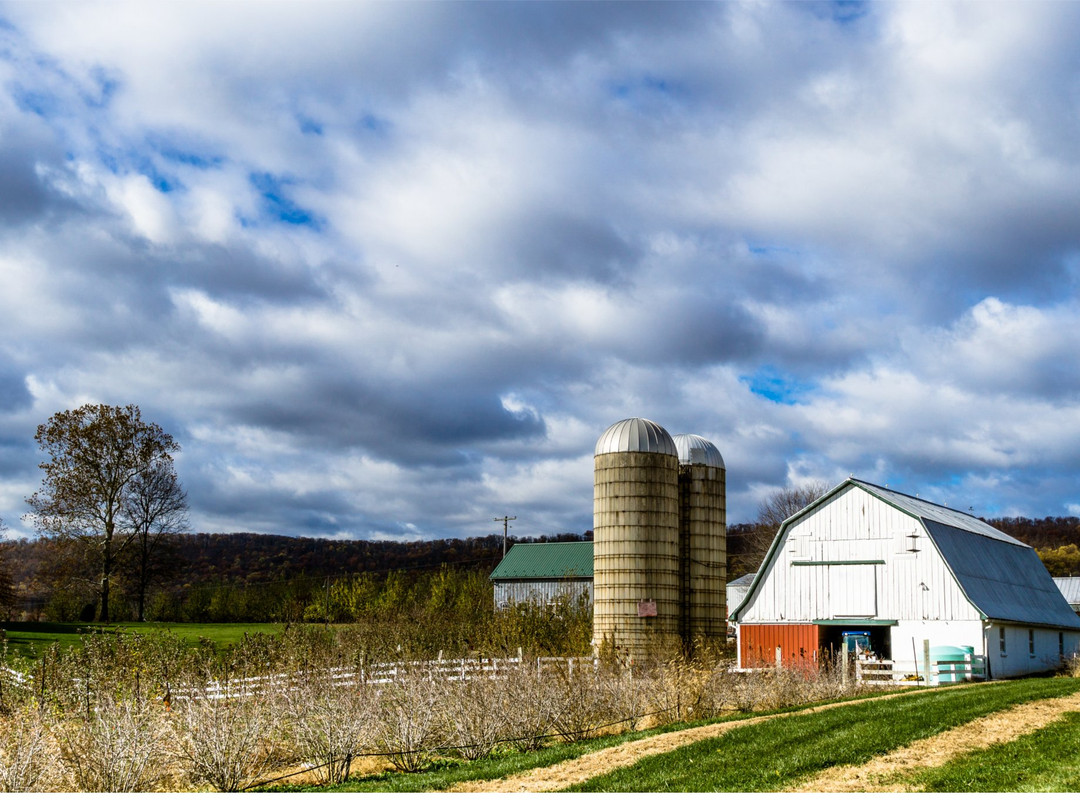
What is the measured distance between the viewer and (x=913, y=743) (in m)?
14.6

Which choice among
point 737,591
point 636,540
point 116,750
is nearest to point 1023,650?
point 636,540

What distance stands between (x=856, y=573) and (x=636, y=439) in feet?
25.7

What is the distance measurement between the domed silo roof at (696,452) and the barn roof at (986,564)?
11.4ft

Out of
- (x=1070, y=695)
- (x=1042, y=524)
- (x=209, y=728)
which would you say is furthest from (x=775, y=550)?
(x=1042, y=524)

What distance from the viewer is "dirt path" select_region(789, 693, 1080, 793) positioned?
1214 cm

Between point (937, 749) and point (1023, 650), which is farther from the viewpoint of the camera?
point (1023, 650)

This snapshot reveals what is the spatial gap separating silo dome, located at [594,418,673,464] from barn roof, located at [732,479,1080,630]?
451 cm

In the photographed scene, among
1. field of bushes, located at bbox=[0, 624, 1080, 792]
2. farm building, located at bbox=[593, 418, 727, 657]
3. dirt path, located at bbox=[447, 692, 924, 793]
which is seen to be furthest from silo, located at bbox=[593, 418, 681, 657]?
dirt path, located at bbox=[447, 692, 924, 793]

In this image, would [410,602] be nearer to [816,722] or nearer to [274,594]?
[274,594]

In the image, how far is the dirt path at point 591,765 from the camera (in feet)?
42.8

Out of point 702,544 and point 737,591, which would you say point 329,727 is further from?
point 737,591

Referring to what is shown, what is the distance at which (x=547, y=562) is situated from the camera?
6156cm

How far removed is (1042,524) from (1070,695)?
110 metres

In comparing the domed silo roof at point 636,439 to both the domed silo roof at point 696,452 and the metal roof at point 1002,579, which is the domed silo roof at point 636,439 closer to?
the domed silo roof at point 696,452
